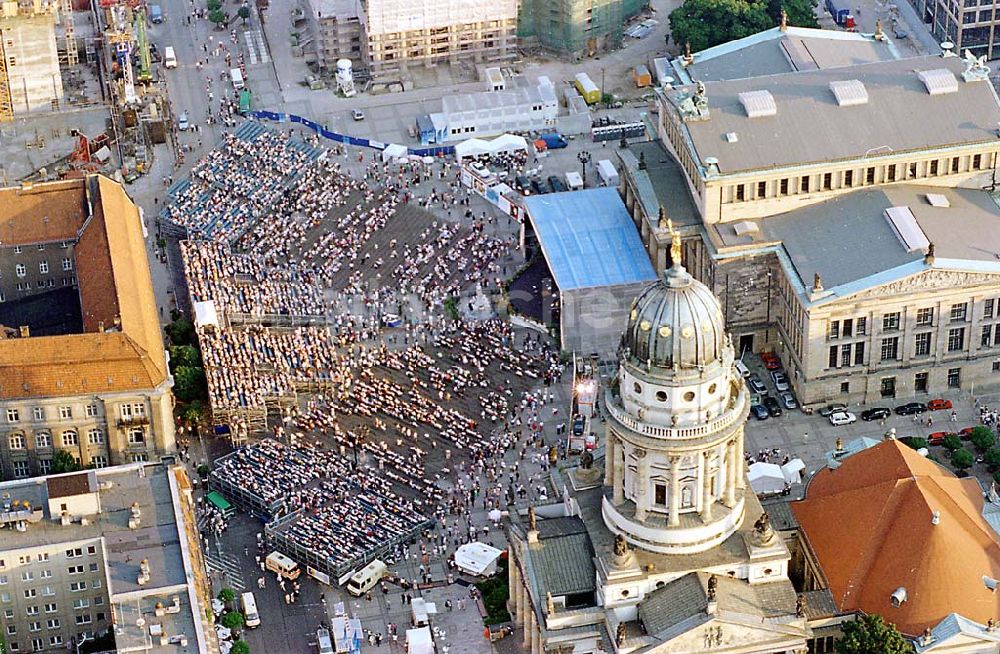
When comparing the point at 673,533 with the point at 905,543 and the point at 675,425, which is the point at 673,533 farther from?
the point at 905,543

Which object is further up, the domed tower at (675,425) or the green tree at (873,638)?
the domed tower at (675,425)

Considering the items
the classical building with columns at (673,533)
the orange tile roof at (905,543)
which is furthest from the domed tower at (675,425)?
the orange tile roof at (905,543)

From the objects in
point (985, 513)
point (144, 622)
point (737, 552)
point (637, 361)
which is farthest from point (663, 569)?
point (144, 622)

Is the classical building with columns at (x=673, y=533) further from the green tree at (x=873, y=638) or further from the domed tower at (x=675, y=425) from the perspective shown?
the green tree at (x=873, y=638)

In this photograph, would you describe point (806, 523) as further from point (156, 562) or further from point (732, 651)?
point (156, 562)

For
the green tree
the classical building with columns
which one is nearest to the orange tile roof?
the green tree

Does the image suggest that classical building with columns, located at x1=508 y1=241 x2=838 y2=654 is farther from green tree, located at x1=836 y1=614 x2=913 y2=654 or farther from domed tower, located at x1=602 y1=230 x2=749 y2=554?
green tree, located at x1=836 y1=614 x2=913 y2=654

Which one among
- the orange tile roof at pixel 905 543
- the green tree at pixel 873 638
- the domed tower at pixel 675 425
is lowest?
the green tree at pixel 873 638
